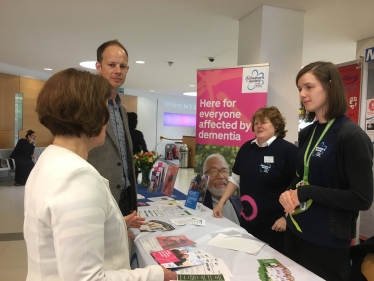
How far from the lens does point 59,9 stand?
3.34 metres

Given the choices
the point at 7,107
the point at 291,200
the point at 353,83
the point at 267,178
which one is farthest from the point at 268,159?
the point at 7,107

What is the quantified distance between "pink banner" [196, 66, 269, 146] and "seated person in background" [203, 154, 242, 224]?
20 cm

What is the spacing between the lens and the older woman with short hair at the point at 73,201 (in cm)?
67

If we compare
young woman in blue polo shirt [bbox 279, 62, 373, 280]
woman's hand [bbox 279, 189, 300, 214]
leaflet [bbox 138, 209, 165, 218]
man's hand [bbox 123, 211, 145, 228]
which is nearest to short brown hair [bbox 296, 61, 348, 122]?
young woman in blue polo shirt [bbox 279, 62, 373, 280]

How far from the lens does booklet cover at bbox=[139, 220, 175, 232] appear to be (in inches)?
65.9

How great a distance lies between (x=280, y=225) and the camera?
1.75 m

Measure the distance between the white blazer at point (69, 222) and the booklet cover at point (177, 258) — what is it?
472 mm

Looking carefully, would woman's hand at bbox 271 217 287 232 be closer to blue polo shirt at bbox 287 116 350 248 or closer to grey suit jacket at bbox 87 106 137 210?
blue polo shirt at bbox 287 116 350 248

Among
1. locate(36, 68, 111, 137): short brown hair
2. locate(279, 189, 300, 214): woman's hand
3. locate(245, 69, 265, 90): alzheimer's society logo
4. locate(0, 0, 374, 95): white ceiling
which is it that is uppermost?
locate(0, 0, 374, 95): white ceiling

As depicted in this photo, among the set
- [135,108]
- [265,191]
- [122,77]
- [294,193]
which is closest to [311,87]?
[294,193]

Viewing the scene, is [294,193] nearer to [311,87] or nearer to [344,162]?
[344,162]

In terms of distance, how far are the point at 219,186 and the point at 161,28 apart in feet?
7.71

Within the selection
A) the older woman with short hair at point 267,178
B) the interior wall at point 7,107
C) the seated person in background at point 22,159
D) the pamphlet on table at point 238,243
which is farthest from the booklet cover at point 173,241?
the interior wall at point 7,107

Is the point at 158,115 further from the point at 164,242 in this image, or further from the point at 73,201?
the point at 73,201
